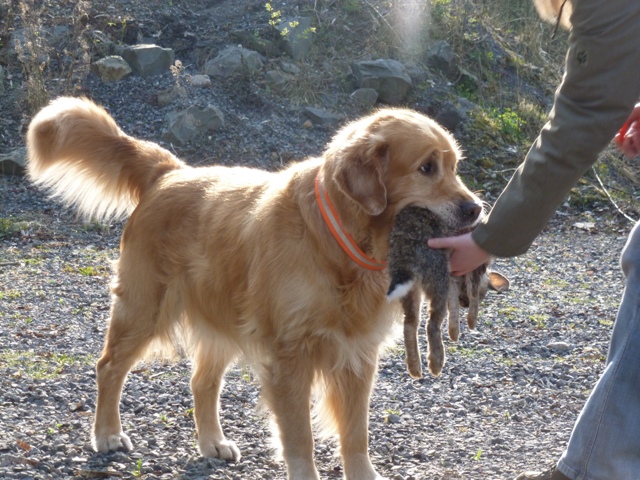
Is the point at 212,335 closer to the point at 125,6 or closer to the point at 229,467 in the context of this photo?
the point at 229,467

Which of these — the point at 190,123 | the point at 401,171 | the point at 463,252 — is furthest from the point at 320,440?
the point at 190,123

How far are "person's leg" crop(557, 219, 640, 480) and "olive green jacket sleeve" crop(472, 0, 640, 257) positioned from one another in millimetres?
337

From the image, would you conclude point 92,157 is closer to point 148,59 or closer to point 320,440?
point 320,440

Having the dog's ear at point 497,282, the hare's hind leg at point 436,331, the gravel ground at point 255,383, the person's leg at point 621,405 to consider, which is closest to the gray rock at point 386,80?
the gravel ground at point 255,383

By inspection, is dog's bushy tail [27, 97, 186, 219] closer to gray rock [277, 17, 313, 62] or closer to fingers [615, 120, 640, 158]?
fingers [615, 120, 640, 158]

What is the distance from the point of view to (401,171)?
3678mm

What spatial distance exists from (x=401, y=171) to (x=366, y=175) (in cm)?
19

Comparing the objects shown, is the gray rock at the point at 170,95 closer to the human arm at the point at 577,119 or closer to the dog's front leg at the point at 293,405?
the dog's front leg at the point at 293,405

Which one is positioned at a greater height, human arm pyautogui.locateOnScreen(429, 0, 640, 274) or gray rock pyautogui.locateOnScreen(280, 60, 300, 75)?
human arm pyautogui.locateOnScreen(429, 0, 640, 274)

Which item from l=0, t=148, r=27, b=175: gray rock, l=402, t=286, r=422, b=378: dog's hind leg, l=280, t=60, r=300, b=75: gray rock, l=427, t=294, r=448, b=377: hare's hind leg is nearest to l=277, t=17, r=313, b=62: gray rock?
l=280, t=60, r=300, b=75: gray rock

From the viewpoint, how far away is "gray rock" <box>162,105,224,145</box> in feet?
33.7

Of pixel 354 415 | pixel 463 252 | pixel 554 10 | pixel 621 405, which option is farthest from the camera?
pixel 354 415

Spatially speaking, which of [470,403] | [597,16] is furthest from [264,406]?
[597,16]

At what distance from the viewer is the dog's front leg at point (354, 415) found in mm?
4039
